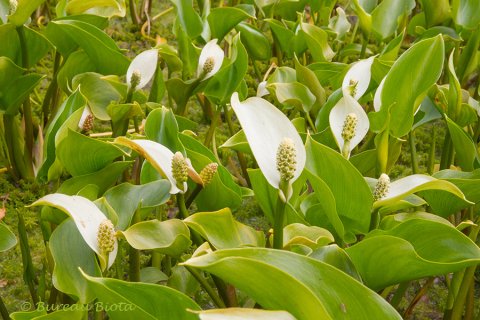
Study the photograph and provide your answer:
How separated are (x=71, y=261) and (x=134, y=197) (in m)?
0.12

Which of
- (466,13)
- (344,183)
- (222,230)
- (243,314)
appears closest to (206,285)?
(222,230)

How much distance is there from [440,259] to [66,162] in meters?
0.46

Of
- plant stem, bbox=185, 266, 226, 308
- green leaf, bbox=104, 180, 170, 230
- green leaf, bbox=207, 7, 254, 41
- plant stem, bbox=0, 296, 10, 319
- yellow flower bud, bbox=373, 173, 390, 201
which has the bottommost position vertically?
plant stem, bbox=0, 296, 10, 319

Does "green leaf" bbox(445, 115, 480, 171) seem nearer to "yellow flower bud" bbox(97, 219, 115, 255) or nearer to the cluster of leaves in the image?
the cluster of leaves

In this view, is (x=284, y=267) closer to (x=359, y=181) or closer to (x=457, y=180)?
(x=359, y=181)

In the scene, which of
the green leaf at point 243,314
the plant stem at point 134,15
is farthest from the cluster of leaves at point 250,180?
the plant stem at point 134,15

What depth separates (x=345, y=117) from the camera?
2.74ft

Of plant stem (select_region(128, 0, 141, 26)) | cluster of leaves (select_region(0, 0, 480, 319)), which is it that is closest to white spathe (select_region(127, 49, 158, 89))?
cluster of leaves (select_region(0, 0, 480, 319))

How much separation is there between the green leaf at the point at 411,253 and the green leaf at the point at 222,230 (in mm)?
119

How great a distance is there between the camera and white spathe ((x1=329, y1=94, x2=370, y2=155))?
32.7 inches

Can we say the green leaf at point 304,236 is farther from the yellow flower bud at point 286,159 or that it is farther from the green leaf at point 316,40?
the green leaf at point 316,40

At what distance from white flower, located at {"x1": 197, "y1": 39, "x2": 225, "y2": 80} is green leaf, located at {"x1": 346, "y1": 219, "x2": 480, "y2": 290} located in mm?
446

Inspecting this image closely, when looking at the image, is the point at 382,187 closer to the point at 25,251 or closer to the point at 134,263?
the point at 134,263

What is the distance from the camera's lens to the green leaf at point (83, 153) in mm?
829
